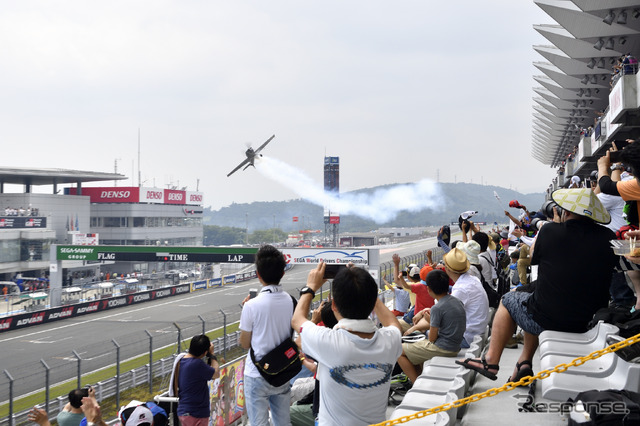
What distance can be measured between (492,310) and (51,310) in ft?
113

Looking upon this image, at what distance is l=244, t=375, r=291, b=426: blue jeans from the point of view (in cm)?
415

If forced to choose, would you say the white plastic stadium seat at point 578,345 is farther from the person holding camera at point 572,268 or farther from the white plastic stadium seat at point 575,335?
the person holding camera at point 572,268

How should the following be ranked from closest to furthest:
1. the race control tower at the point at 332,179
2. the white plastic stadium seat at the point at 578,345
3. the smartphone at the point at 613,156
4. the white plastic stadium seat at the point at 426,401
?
the white plastic stadium seat at the point at 578,345 < the white plastic stadium seat at the point at 426,401 < the smartphone at the point at 613,156 < the race control tower at the point at 332,179

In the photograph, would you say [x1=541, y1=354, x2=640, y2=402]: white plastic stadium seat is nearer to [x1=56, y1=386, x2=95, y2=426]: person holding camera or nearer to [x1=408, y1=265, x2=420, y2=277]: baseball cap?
[x1=56, y1=386, x2=95, y2=426]: person holding camera

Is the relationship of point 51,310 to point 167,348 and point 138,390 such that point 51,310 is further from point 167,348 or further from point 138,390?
point 138,390

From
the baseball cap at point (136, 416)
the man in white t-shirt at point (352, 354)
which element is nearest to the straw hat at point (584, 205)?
the man in white t-shirt at point (352, 354)

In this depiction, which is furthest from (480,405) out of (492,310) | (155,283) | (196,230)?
(196,230)

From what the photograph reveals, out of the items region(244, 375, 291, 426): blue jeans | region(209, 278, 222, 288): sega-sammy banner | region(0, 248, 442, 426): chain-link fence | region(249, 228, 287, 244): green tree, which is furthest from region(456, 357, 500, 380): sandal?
region(249, 228, 287, 244): green tree

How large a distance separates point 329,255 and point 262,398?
29.4 m

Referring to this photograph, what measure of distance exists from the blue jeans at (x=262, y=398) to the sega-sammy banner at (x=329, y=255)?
27607 mm

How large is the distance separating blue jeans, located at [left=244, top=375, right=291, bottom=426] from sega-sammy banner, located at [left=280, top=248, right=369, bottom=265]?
2761cm

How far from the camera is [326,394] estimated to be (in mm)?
3055

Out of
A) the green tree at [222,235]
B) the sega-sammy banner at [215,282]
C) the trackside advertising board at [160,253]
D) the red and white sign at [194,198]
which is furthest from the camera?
the green tree at [222,235]

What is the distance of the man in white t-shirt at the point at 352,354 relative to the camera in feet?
9.68
